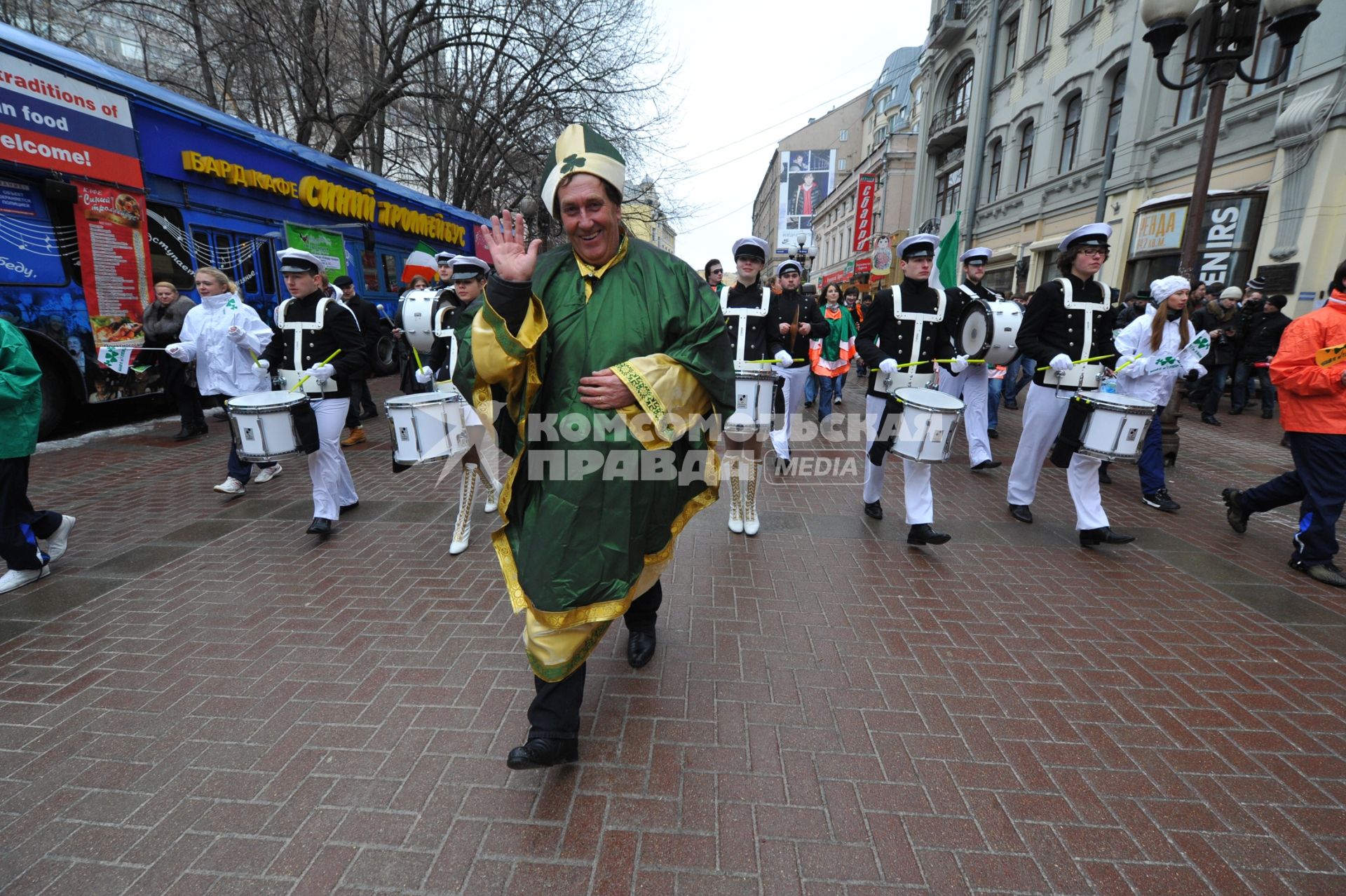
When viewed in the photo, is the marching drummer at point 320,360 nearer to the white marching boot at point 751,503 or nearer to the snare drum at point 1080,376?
the white marching boot at point 751,503

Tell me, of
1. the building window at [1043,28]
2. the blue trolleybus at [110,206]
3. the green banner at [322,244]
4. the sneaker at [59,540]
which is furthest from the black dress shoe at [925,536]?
the building window at [1043,28]

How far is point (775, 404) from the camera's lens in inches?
227

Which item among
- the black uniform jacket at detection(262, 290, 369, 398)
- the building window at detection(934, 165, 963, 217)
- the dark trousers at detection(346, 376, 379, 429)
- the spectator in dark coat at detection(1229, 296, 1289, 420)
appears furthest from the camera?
the building window at detection(934, 165, 963, 217)

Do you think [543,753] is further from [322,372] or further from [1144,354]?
[1144,354]

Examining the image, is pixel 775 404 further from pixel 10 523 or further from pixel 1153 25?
pixel 1153 25

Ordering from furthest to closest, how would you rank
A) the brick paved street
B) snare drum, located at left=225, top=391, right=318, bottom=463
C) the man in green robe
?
snare drum, located at left=225, top=391, right=318, bottom=463, the man in green robe, the brick paved street

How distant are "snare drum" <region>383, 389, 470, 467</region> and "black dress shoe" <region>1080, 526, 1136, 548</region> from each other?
4.94 metres

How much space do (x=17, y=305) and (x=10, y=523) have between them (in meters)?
4.54

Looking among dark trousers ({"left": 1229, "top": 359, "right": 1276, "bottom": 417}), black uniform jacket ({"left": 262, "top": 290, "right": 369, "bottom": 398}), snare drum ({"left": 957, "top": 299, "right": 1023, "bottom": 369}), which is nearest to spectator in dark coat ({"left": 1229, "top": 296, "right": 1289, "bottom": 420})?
dark trousers ({"left": 1229, "top": 359, "right": 1276, "bottom": 417})

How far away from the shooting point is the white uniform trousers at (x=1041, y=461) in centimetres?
478

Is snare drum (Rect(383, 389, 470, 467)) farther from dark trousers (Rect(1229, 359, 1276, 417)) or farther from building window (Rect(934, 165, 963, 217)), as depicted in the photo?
building window (Rect(934, 165, 963, 217))

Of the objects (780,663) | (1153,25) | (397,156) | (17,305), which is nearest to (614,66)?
(397,156)

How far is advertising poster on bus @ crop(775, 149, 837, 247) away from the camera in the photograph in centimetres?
6097

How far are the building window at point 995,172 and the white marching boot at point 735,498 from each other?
71.5 ft
